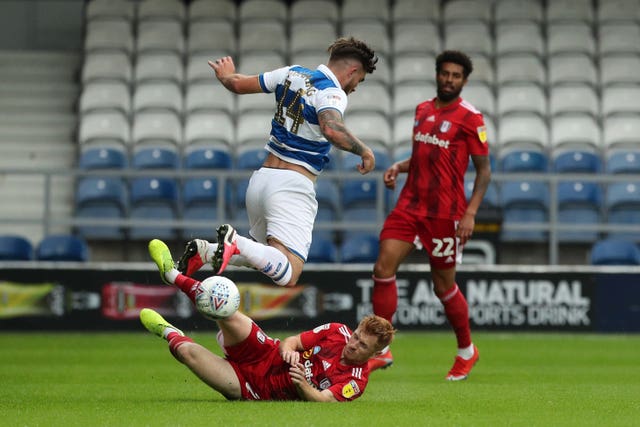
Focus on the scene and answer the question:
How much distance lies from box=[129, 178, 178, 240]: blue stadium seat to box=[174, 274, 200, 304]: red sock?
8.89 metres

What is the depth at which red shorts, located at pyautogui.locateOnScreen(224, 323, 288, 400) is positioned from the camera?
732 centimetres

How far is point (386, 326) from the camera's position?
7254 mm

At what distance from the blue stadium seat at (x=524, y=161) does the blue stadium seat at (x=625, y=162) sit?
2.88 feet

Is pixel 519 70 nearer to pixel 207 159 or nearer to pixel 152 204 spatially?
pixel 207 159

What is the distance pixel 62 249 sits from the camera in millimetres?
15461

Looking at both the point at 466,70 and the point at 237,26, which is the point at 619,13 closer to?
the point at 237,26

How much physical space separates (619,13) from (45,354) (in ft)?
38.9

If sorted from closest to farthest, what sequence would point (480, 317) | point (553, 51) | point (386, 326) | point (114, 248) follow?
1. point (386, 326)
2. point (480, 317)
3. point (114, 248)
4. point (553, 51)

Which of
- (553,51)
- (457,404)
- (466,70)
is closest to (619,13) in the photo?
(553,51)

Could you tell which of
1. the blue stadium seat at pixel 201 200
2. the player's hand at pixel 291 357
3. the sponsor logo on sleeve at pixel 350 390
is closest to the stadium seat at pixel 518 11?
the blue stadium seat at pixel 201 200

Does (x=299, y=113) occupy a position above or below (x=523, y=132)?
below

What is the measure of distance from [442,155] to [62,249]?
278 inches

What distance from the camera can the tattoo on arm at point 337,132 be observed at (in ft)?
25.1

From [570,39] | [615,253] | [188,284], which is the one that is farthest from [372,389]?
[570,39]
